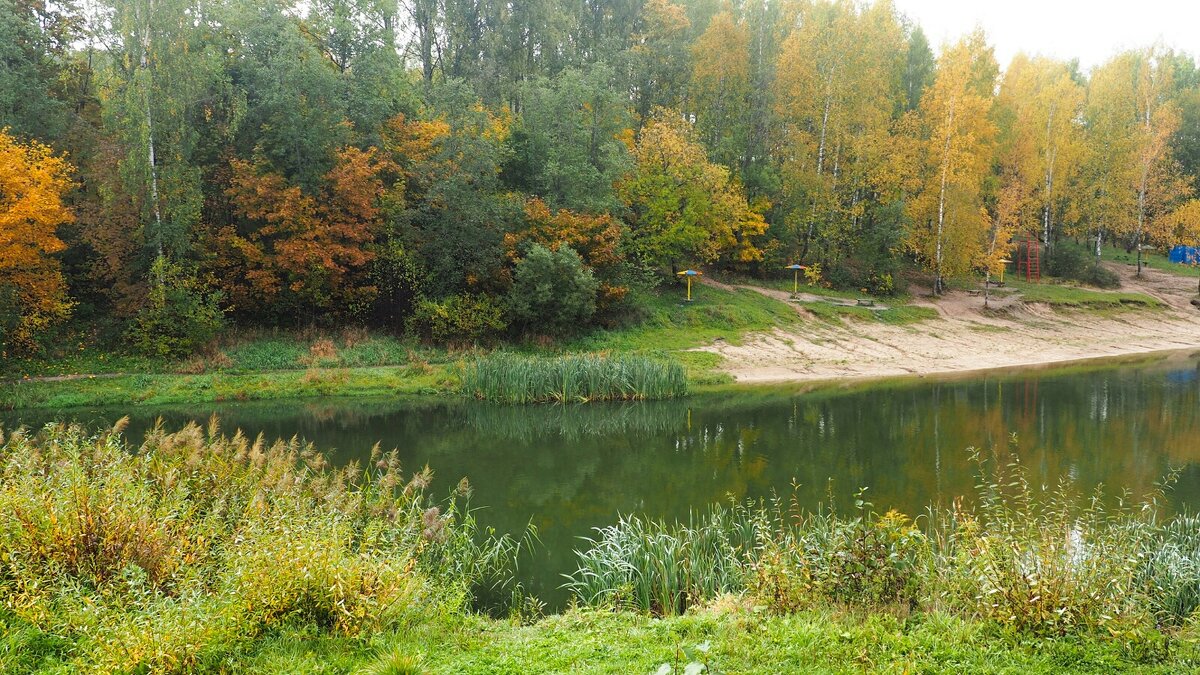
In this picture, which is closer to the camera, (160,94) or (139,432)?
(139,432)

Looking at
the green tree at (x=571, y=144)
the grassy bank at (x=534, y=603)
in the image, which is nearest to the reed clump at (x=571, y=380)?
the green tree at (x=571, y=144)

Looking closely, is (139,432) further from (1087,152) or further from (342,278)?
(1087,152)

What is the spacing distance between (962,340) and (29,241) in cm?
3735

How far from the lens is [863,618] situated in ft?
19.6

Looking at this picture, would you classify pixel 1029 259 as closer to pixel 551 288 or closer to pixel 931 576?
pixel 551 288

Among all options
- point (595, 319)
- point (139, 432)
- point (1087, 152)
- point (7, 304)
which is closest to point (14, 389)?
point (7, 304)

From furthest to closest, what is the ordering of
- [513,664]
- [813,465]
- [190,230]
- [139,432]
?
1. [190,230]
2. [139,432]
3. [813,465]
4. [513,664]

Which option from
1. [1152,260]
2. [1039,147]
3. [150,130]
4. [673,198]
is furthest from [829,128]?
[150,130]

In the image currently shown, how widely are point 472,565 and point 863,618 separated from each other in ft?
14.9

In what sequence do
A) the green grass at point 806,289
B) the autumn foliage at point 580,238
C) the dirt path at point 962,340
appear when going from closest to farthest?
the dirt path at point 962,340, the autumn foliage at point 580,238, the green grass at point 806,289

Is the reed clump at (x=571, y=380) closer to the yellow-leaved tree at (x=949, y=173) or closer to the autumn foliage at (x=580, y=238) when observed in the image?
the autumn foliage at (x=580, y=238)

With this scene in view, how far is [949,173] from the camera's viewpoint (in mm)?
38938

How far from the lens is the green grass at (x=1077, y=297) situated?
133ft

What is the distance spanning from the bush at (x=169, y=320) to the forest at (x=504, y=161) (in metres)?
0.08
